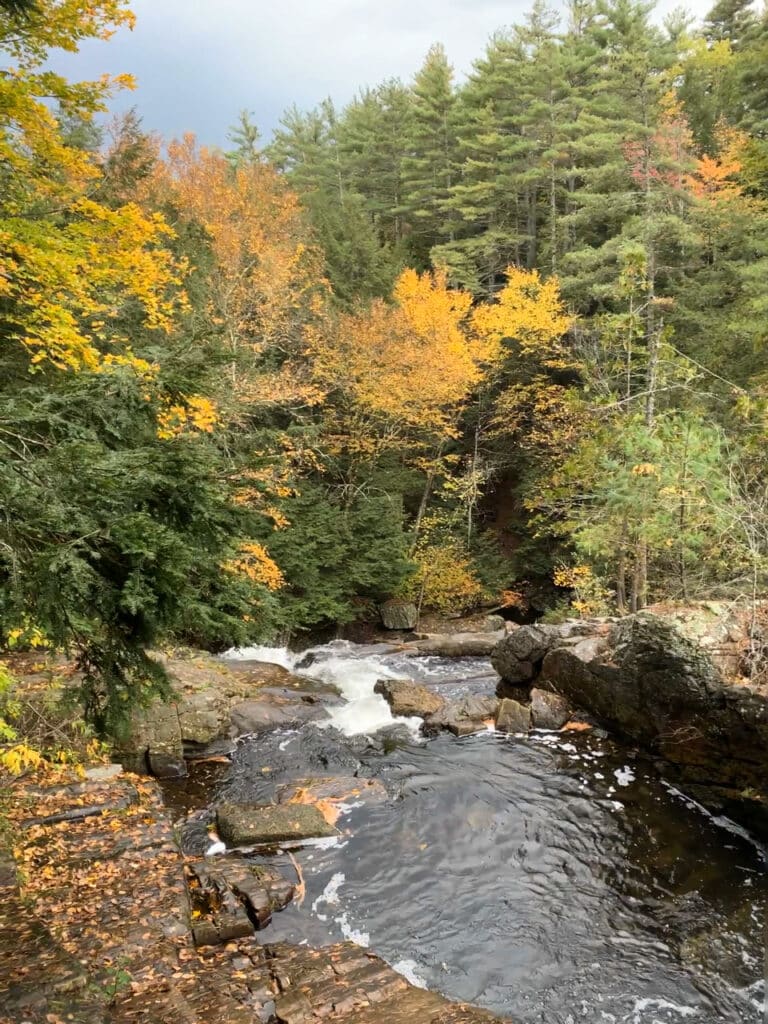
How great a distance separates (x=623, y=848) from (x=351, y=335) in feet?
46.2

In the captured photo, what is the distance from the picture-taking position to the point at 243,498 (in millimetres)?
13148

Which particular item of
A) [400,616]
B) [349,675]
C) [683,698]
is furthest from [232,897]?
[400,616]

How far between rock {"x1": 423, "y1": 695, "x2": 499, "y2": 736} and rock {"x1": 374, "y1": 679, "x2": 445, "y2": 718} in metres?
0.22

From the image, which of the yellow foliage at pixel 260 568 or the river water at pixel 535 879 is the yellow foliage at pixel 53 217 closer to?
the river water at pixel 535 879

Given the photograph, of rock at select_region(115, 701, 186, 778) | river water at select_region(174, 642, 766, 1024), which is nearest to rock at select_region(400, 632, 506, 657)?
river water at select_region(174, 642, 766, 1024)

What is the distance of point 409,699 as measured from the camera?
10.9 m

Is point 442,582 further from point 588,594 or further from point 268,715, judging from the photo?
point 268,715

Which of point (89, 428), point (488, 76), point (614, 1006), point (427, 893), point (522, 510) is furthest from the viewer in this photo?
point (488, 76)

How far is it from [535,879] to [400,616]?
40.1ft

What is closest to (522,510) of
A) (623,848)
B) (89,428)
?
(623,848)

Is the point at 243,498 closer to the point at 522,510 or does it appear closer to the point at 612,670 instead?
the point at 612,670

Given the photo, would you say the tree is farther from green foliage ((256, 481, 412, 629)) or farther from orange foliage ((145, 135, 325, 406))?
green foliage ((256, 481, 412, 629))

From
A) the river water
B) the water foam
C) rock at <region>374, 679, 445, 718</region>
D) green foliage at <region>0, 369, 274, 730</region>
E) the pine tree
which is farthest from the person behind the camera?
the pine tree

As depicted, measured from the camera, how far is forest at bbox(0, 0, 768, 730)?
354 centimetres
